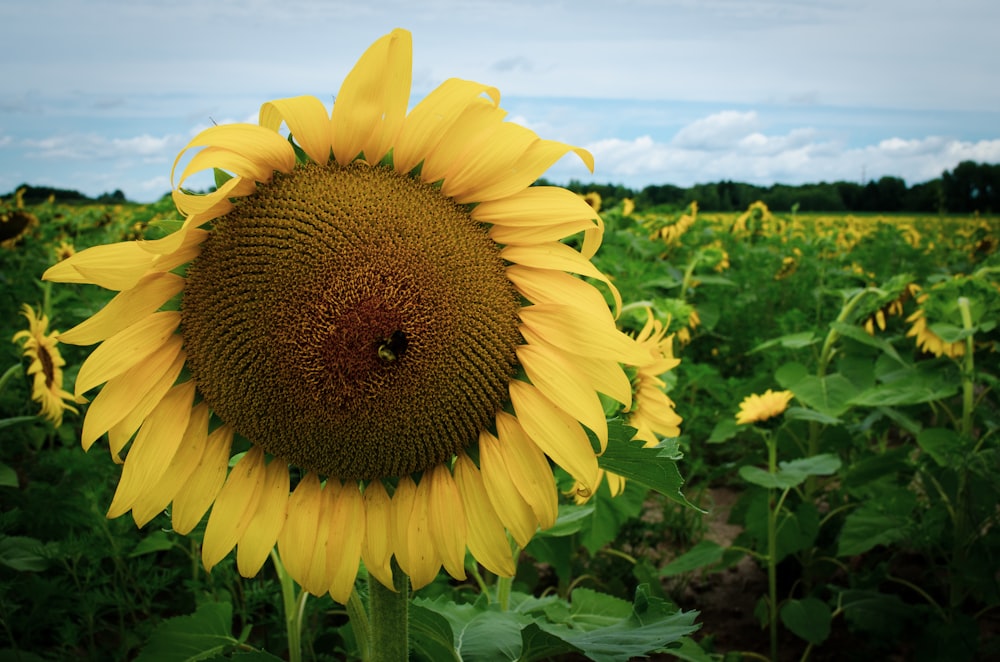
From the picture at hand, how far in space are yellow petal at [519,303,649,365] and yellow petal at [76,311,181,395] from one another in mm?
541

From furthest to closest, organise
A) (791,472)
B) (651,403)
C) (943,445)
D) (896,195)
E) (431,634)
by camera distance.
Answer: (896,195)
(943,445)
(791,472)
(651,403)
(431,634)

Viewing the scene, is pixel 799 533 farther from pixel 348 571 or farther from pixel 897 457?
pixel 348 571

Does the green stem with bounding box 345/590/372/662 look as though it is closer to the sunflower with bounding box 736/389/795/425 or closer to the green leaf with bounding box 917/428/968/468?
the sunflower with bounding box 736/389/795/425

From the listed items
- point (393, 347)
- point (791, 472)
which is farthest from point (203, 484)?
point (791, 472)

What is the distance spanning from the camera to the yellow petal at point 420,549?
116 centimetres

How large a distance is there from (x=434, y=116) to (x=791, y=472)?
90.4 inches

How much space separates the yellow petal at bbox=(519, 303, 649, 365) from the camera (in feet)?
3.57

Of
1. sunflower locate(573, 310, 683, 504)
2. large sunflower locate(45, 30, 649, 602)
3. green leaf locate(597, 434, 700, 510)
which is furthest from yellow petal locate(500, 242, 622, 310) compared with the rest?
sunflower locate(573, 310, 683, 504)

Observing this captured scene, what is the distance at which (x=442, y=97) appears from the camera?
3.68ft

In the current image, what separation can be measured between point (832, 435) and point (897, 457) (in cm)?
58

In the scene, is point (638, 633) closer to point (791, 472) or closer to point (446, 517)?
point (446, 517)

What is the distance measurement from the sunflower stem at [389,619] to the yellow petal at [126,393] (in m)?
0.45

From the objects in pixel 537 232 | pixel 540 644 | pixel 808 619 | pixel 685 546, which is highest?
pixel 537 232

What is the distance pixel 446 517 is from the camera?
1166mm
